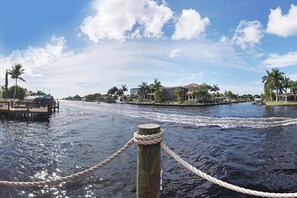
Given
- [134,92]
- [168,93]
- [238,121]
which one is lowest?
[238,121]

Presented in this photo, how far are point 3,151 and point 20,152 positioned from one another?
1.20 meters

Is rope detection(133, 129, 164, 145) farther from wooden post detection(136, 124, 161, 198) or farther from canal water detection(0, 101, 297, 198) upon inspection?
canal water detection(0, 101, 297, 198)

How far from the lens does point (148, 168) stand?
2.87 m

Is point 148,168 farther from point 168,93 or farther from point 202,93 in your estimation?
point 168,93

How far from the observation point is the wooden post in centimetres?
288

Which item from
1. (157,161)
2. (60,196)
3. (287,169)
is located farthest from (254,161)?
(157,161)

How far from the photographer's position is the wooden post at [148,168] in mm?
2875

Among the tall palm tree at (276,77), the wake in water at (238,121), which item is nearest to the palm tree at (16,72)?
the wake in water at (238,121)

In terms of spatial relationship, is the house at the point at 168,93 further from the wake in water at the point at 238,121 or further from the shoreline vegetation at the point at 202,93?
the wake in water at the point at 238,121

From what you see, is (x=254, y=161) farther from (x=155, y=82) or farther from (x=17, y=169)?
(x=155, y=82)

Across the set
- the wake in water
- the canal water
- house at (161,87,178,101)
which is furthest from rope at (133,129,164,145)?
house at (161,87,178,101)

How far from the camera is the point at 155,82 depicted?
414 feet

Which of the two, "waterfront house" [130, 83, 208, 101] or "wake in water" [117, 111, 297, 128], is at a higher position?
"waterfront house" [130, 83, 208, 101]

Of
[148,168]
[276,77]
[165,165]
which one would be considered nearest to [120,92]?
[276,77]
